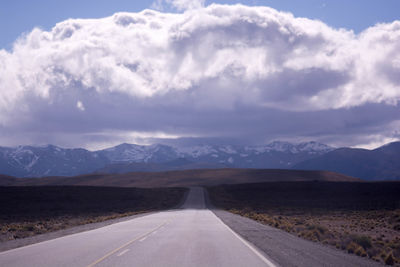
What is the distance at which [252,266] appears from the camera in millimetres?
11273

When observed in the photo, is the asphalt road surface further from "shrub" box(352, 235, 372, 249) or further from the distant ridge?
the distant ridge

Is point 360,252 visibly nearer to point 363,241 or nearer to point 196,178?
point 363,241

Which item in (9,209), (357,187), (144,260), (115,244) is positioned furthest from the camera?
(357,187)

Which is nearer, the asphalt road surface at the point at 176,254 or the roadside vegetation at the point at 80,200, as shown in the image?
the asphalt road surface at the point at 176,254

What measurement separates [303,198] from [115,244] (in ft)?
222

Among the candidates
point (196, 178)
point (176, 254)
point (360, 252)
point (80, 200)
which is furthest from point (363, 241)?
point (196, 178)

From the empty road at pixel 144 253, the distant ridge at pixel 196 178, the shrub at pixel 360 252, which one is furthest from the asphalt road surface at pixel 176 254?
the distant ridge at pixel 196 178

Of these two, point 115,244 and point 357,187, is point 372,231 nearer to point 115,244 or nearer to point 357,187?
point 115,244

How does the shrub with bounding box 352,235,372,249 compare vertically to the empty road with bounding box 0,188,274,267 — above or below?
below

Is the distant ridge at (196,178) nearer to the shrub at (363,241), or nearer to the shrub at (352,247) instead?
the shrub at (363,241)

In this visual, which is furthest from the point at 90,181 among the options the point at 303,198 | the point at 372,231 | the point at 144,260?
the point at 144,260

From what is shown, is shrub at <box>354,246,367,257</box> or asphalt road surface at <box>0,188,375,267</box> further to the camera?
shrub at <box>354,246,367,257</box>

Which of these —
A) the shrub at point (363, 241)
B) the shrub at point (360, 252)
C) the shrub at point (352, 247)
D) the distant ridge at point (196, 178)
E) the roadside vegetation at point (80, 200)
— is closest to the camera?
the shrub at point (360, 252)

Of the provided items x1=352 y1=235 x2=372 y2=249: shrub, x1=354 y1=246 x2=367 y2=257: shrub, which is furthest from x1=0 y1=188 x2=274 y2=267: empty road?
x1=352 y1=235 x2=372 y2=249: shrub
